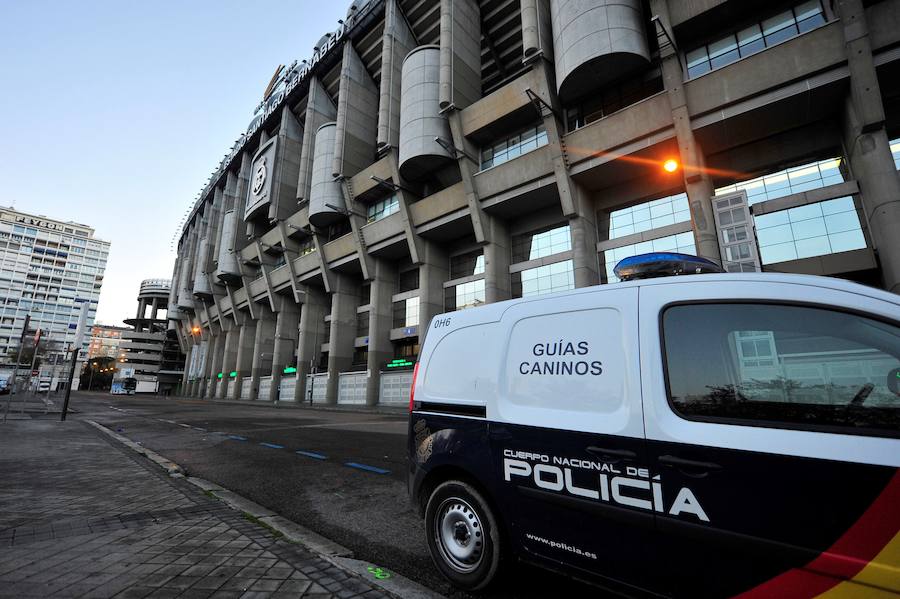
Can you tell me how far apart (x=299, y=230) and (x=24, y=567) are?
123ft

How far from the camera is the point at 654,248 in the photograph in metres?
19.9

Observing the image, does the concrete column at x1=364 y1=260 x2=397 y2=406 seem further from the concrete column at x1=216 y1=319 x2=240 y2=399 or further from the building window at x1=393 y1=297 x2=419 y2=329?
the concrete column at x1=216 y1=319 x2=240 y2=399

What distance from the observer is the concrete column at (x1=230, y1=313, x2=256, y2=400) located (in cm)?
4688

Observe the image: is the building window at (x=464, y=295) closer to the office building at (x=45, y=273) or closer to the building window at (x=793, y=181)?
the building window at (x=793, y=181)

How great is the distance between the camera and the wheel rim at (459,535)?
2.75 m

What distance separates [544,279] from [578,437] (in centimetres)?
2272

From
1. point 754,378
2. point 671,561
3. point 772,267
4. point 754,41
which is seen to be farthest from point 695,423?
point 754,41

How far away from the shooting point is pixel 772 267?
1703cm

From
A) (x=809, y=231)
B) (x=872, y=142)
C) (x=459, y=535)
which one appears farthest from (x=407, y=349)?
(x=459, y=535)

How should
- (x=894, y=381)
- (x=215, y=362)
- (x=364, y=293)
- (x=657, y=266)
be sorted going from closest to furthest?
(x=894, y=381) → (x=657, y=266) → (x=364, y=293) → (x=215, y=362)

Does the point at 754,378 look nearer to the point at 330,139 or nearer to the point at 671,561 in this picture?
the point at 671,561

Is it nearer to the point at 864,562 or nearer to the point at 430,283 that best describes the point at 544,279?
the point at 430,283

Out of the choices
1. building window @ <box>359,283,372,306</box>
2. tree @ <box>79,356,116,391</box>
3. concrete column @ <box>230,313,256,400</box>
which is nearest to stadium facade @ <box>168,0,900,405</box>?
building window @ <box>359,283,372,306</box>

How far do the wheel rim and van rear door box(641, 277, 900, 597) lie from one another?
1.23m
